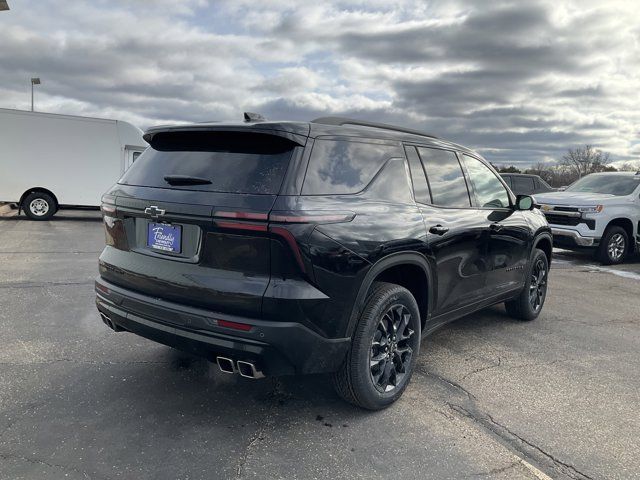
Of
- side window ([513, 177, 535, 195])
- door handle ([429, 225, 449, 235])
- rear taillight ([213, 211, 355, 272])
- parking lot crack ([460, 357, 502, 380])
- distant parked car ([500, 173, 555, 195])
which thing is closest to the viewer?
rear taillight ([213, 211, 355, 272])

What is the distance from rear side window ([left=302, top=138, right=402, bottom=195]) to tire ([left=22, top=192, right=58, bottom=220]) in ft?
46.0

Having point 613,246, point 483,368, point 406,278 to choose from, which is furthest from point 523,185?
point 406,278

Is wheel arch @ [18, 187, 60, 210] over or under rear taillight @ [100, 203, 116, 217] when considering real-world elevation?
under

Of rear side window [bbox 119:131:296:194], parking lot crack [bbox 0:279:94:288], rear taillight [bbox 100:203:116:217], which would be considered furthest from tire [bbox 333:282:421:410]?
parking lot crack [bbox 0:279:94:288]

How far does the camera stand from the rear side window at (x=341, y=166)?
3.04 metres

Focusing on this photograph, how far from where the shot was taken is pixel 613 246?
1045 cm

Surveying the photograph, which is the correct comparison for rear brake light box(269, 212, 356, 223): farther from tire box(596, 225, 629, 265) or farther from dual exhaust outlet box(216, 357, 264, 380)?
tire box(596, 225, 629, 265)

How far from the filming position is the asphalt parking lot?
2.83 metres

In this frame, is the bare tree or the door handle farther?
the bare tree

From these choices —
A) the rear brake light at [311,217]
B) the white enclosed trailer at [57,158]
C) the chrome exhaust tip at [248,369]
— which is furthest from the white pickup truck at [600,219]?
the white enclosed trailer at [57,158]

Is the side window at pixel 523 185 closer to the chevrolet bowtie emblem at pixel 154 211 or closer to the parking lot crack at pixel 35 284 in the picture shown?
the parking lot crack at pixel 35 284

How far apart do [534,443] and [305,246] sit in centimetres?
184

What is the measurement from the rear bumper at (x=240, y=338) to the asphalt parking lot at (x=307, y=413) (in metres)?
0.50

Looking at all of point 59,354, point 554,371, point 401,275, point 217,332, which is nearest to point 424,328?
point 401,275
